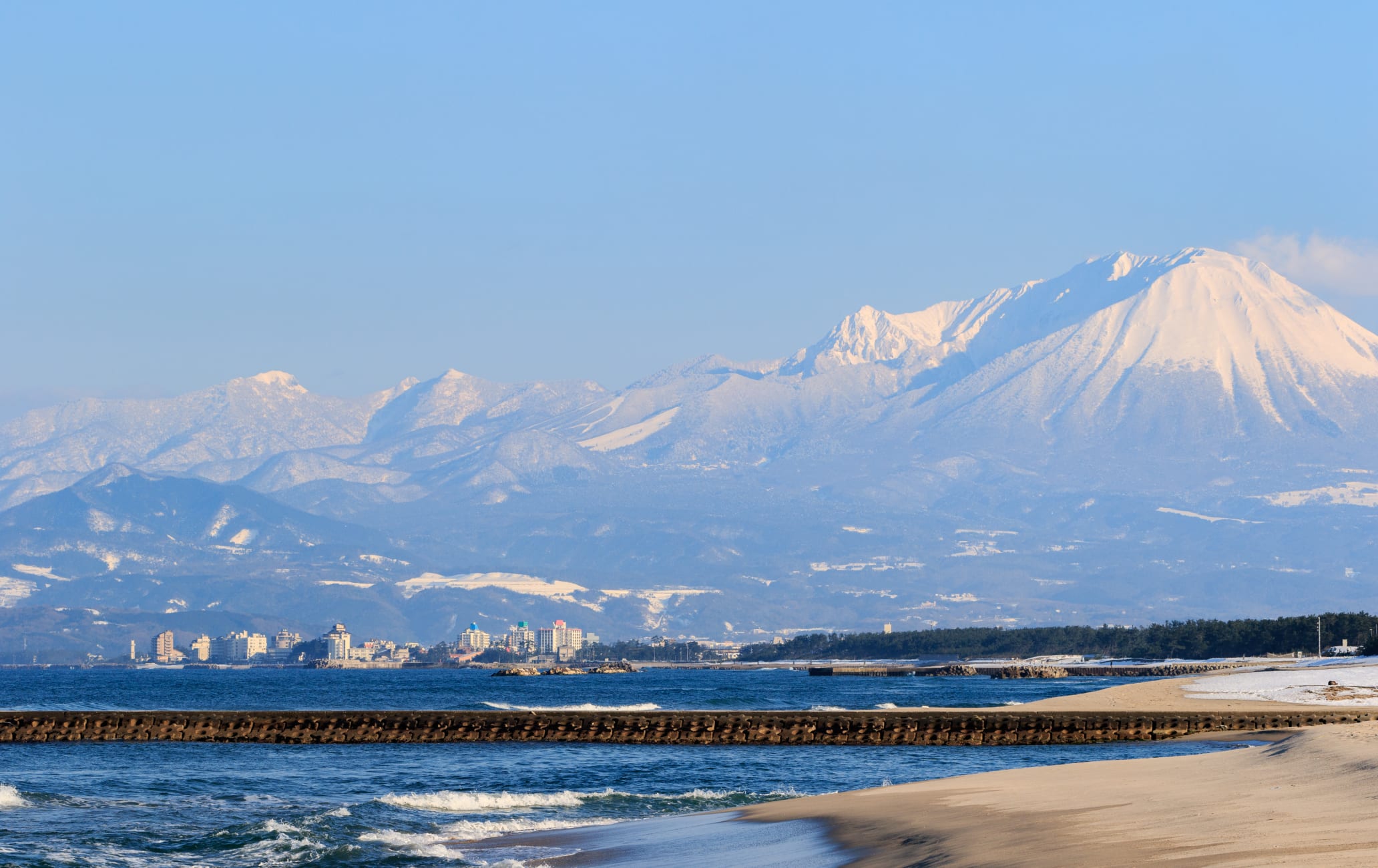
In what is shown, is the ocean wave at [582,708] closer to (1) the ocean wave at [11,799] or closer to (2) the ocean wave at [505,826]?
(1) the ocean wave at [11,799]

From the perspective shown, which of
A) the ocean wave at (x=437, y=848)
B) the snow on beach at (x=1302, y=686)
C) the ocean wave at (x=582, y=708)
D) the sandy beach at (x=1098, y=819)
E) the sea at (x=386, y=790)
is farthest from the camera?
the snow on beach at (x=1302, y=686)

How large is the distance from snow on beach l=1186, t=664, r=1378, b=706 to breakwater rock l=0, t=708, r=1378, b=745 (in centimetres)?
1506

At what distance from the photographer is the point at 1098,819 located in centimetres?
2695

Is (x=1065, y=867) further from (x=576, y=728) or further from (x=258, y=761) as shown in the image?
(x=576, y=728)

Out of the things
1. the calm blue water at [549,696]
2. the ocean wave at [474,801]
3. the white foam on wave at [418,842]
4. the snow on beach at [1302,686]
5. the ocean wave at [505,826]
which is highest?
the snow on beach at [1302,686]

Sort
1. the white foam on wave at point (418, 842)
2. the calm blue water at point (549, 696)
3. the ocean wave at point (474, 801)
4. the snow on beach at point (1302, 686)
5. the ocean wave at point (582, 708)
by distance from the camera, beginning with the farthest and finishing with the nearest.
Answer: the calm blue water at point (549, 696)
the snow on beach at point (1302, 686)
the ocean wave at point (582, 708)
the ocean wave at point (474, 801)
the white foam on wave at point (418, 842)

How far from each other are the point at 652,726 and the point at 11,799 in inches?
1183

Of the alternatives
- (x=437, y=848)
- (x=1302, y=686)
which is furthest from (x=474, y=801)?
(x=1302, y=686)

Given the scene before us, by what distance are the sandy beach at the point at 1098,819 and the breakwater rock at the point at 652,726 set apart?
1918 cm

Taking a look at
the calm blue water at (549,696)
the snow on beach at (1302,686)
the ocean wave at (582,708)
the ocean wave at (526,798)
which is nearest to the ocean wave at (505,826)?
the ocean wave at (526,798)

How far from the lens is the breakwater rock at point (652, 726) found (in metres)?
65.4

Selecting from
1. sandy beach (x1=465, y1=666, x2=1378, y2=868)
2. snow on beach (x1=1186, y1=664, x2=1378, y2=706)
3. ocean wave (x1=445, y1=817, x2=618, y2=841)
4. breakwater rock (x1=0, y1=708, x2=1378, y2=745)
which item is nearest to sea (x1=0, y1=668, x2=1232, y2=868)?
ocean wave (x1=445, y1=817, x2=618, y2=841)

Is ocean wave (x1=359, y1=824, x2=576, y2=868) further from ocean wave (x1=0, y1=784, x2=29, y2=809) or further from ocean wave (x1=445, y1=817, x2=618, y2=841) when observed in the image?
ocean wave (x1=0, y1=784, x2=29, y2=809)

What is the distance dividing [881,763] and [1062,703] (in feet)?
116
